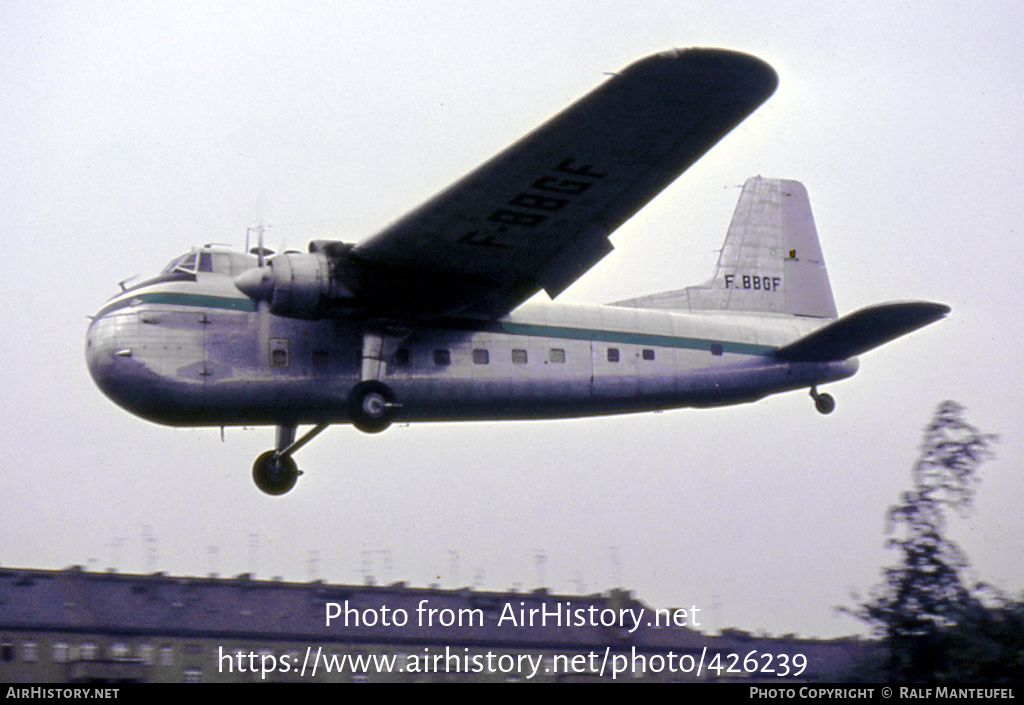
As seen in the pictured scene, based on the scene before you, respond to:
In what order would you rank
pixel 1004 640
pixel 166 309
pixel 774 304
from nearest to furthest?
pixel 1004 640 < pixel 166 309 < pixel 774 304

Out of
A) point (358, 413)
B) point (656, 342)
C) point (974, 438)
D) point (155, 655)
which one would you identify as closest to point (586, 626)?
point (155, 655)

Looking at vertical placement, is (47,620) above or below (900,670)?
above

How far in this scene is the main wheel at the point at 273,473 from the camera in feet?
64.0

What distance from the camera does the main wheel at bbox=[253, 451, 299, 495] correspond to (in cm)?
1950

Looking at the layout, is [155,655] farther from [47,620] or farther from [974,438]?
[974,438]

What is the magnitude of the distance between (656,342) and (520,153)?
5.46m

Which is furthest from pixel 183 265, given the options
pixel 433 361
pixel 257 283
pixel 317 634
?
pixel 317 634

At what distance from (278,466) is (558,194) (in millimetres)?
6479

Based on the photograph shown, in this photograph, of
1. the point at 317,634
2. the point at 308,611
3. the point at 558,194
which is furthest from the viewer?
the point at 308,611

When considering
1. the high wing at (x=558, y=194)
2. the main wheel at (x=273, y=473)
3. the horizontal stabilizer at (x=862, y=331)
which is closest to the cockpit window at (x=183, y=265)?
the high wing at (x=558, y=194)

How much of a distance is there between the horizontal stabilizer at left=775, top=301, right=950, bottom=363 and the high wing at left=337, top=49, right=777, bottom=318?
4504 millimetres

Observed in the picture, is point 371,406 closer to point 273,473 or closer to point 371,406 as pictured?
point 371,406

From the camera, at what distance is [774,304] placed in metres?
22.3

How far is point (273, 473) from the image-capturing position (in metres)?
19.5
